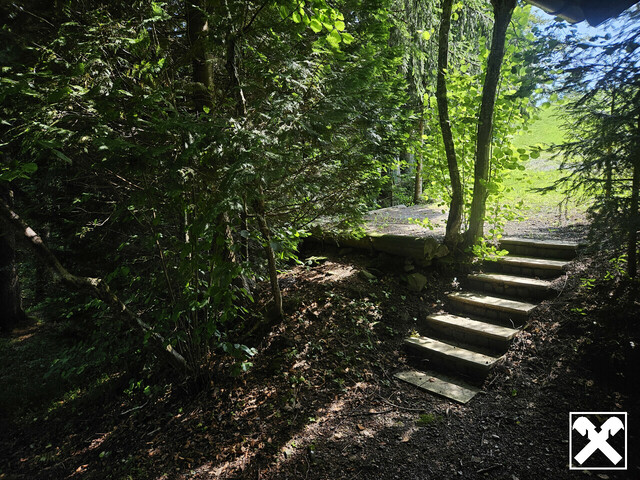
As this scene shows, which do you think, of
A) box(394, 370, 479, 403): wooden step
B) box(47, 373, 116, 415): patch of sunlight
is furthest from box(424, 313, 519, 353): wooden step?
box(47, 373, 116, 415): patch of sunlight

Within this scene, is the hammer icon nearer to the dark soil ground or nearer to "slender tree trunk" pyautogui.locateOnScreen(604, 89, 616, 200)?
the dark soil ground

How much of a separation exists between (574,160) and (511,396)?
2.38 metres

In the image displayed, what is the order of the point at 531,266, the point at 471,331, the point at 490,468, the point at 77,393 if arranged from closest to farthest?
the point at 490,468, the point at 471,331, the point at 531,266, the point at 77,393

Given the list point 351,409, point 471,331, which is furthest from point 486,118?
point 351,409

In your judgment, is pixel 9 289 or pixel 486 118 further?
pixel 9 289

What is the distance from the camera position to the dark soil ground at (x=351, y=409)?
2764 millimetres

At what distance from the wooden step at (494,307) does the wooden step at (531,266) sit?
1.94 ft

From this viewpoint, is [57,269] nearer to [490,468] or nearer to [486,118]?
[490,468]

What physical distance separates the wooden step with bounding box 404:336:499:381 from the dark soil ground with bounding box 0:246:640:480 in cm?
13

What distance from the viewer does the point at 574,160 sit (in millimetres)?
3248

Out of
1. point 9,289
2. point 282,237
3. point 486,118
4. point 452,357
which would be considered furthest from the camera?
point 9,289

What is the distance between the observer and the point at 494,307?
14.3 ft

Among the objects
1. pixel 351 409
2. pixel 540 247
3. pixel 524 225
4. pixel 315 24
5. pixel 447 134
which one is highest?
pixel 315 24

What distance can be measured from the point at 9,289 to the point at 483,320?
10559 millimetres
